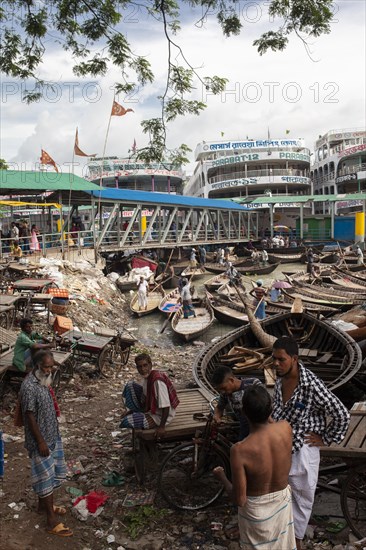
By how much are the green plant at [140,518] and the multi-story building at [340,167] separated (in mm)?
47455

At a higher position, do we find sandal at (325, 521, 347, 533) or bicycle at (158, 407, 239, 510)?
bicycle at (158, 407, 239, 510)

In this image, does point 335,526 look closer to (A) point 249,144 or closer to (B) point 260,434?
(B) point 260,434

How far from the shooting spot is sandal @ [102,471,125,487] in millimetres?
4930

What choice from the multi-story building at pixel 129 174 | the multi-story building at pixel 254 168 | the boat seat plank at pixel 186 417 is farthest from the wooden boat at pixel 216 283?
the multi-story building at pixel 254 168

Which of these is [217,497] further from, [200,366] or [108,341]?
[108,341]

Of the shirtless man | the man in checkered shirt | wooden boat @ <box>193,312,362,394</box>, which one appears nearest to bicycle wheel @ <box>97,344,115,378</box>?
wooden boat @ <box>193,312,362,394</box>

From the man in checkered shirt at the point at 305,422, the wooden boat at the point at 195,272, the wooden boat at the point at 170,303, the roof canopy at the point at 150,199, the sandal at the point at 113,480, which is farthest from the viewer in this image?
the wooden boat at the point at 195,272

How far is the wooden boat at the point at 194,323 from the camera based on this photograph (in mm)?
13992

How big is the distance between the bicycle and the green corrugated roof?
13911mm

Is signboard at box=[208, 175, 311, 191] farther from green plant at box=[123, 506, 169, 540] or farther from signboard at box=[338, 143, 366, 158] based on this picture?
green plant at box=[123, 506, 169, 540]

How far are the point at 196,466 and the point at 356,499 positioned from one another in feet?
4.72

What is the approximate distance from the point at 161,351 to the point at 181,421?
25.8 ft

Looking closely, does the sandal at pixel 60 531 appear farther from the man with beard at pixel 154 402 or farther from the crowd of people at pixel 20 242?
the crowd of people at pixel 20 242

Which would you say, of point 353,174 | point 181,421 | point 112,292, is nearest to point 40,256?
point 112,292
